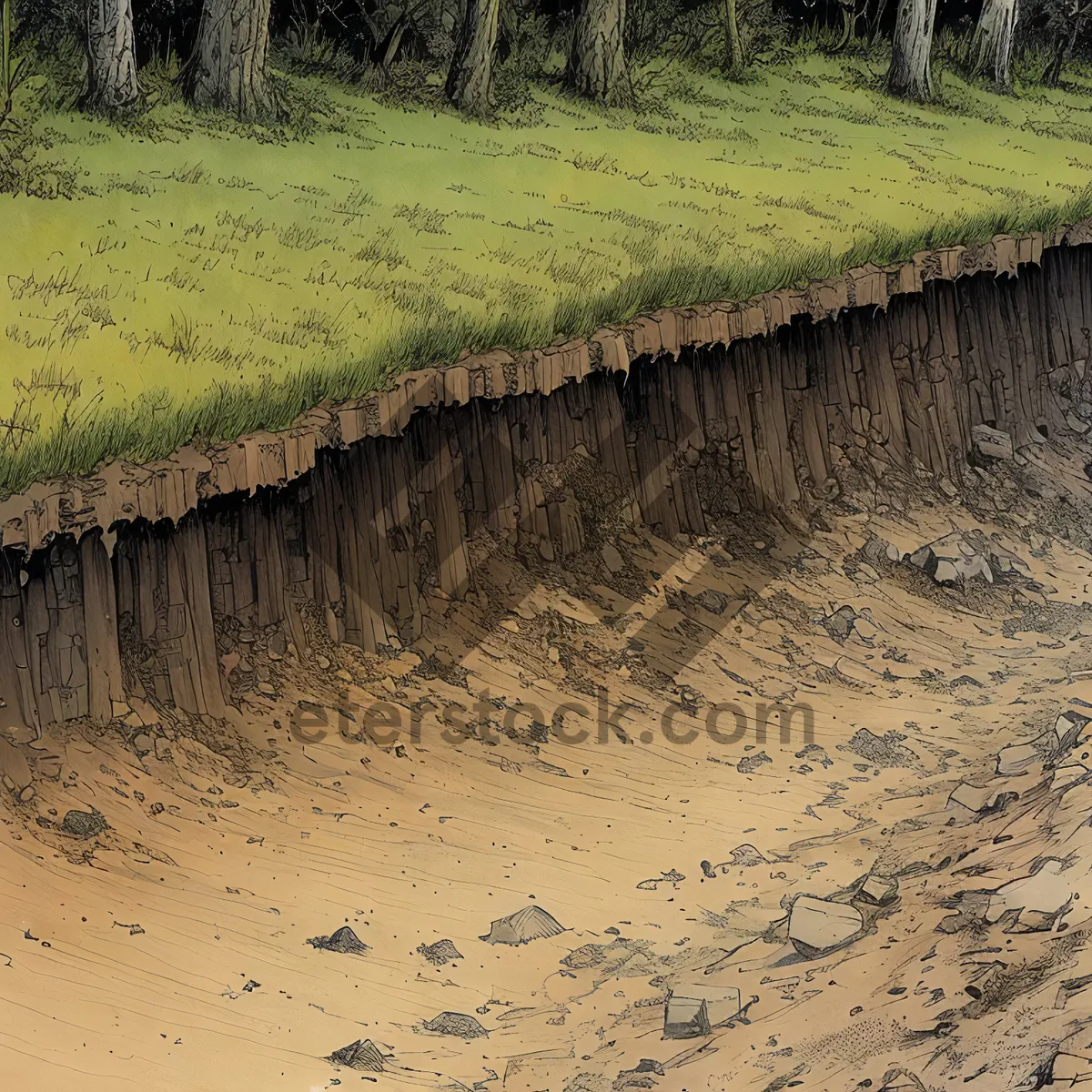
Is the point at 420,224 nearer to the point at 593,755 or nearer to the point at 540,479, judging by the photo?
the point at 540,479

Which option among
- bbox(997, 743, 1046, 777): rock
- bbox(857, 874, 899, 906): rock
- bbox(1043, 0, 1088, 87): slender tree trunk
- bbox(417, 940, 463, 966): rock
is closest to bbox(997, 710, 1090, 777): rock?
bbox(997, 743, 1046, 777): rock

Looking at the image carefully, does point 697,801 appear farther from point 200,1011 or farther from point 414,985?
point 200,1011

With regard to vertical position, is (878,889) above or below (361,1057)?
above

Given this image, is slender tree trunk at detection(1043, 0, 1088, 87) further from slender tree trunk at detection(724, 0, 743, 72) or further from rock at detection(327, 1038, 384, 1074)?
rock at detection(327, 1038, 384, 1074)

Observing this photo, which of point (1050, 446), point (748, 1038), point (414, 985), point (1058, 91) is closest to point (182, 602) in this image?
point (414, 985)

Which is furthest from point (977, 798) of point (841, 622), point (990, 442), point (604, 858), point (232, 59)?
point (232, 59)

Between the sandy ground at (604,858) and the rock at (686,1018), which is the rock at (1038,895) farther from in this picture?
the rock at (686,1018)

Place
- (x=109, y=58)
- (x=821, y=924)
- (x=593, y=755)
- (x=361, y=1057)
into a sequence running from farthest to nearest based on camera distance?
(x=109, y=58)
(x=593, y=755)
(x=821, y=924)
(x=361, y=1057)
